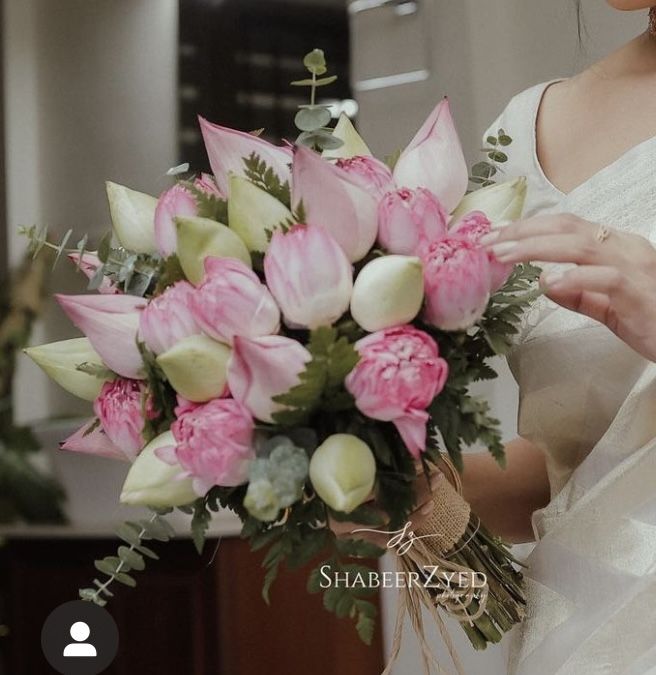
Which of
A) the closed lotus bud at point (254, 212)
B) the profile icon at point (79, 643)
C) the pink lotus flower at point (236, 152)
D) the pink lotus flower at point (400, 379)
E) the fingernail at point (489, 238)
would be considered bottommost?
the profile icon at point (79, 643)

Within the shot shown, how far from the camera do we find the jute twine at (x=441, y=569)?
2.75 feet

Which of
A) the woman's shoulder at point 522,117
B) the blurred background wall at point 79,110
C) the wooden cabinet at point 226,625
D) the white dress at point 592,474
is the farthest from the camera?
the blurred background wall at point 79,110

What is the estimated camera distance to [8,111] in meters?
2.50

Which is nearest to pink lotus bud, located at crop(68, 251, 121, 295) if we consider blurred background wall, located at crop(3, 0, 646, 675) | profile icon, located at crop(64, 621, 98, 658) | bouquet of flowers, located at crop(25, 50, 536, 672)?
bouquet of flowers, located at crop(25, 50, 536, 672)

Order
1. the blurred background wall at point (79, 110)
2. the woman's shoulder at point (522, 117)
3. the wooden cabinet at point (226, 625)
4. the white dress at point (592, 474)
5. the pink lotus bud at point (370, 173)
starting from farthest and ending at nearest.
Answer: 1. the blurred background wall at point (79, 110)
2. the wooden cabinet at point (226, 625)
3. the woman's shoulder at point (522, 117)
4. the white dress at point (592, 474)
5. the pink lotus bud at point (370, 173)

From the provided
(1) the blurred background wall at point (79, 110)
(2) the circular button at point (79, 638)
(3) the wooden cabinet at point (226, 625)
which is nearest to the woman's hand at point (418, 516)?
(1) the blurred background wall at point (79, 110)

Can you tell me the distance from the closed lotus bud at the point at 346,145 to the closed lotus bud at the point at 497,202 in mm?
86

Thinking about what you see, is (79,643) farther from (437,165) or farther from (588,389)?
(437,165)

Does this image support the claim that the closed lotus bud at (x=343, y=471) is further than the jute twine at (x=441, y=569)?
No

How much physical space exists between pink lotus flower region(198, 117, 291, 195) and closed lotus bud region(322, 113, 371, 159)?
5 centimetres

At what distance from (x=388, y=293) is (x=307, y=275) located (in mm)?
49

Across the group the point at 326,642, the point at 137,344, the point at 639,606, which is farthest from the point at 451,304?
the point at 326,642

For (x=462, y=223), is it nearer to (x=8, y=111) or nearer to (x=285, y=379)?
(x=285, y=379)

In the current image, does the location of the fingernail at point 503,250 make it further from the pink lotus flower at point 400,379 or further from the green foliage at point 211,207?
the green foliage at point 211,207
